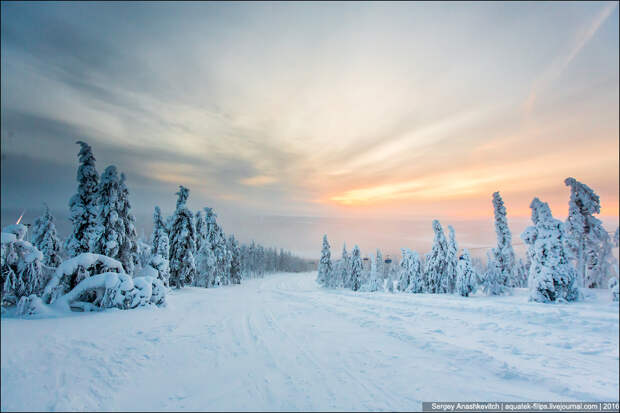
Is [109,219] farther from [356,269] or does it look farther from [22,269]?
[356,269]

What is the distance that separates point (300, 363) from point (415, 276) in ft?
111

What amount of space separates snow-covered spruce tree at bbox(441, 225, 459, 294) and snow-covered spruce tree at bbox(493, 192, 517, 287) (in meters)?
4.71

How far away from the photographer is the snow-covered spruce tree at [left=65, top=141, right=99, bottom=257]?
18156 millimetres

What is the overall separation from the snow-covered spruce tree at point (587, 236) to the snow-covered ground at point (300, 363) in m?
17.0

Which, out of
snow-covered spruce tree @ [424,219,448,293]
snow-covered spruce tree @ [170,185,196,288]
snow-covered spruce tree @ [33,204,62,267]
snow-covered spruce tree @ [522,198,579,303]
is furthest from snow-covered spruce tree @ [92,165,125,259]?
snow-covered spruce tree @ [424,219,448,293]

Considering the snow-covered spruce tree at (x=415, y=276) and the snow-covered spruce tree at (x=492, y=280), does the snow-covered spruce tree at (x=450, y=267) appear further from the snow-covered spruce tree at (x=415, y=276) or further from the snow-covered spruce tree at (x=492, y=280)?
the snow-covered spruce tree at (x=492, y=280)

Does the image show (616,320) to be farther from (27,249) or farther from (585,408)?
(27,249)

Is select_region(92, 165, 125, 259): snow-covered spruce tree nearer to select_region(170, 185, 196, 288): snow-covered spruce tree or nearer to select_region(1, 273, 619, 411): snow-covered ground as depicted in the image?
select_region(170, 185, 196, 288): snow-covered spruce tree

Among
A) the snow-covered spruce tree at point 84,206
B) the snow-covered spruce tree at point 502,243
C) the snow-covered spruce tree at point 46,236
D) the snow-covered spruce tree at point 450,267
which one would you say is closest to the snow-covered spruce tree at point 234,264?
the snow-covered spruce tree at point 46,236

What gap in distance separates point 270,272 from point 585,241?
11531 cm

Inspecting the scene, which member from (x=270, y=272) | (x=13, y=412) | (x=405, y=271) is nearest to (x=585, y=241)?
(x=405, y=271)

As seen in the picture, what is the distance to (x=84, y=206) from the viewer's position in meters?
18.8

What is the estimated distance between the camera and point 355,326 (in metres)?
9.09

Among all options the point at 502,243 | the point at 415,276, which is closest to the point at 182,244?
the point at 415,276
